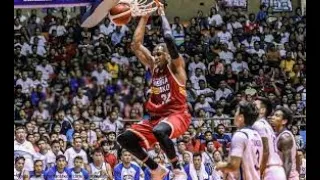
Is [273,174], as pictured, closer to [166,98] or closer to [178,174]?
[178,174]

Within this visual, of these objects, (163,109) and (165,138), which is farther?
(163,109)

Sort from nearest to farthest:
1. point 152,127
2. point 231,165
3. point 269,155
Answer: point 231,165, point 269,155, point 152,127

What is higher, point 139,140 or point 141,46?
point 141,46

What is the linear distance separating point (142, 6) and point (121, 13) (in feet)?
0.95

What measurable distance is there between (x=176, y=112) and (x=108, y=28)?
372cm

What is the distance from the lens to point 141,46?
11.4 meters

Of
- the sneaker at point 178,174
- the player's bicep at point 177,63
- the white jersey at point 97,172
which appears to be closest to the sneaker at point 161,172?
the sneaker at point 178,174

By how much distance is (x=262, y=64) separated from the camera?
14656 millimetres

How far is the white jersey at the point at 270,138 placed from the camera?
1033cm

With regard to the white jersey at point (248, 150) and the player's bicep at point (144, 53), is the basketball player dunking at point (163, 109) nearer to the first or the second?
the player's bicep at point (144, 53)

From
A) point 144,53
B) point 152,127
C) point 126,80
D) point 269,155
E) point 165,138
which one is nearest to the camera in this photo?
point 269,155

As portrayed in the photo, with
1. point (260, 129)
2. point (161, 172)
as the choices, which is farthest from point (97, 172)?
point (260, 129)

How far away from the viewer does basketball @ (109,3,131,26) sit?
11133 mm
